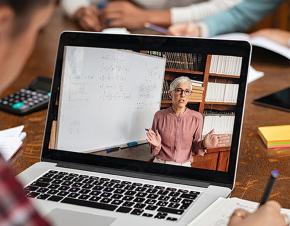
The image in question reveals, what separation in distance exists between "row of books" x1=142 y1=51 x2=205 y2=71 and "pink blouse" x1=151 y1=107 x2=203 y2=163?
0.07 metres

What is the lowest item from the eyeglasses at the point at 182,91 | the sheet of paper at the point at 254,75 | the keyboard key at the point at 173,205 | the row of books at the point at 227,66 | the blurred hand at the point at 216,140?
the keyboard key at the point at 173,205

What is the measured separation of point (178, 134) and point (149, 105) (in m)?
0.07

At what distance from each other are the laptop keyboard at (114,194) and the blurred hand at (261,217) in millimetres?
147

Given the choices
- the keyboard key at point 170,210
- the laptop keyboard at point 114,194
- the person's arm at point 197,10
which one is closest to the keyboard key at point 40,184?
the laptop keyboard at point 114,194

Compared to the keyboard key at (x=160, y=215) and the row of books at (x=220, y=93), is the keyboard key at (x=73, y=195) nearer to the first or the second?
the keyboard key at (x=160, y=215)

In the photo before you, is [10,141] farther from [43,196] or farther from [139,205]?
[139,205]

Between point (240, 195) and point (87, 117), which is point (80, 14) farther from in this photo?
point (240, 195)

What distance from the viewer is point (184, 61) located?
1.02m

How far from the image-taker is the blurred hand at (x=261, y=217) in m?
0.74

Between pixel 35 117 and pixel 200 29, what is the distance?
0.76m

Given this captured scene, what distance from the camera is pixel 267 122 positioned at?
1.31 metres

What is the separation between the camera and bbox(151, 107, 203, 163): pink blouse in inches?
39.2

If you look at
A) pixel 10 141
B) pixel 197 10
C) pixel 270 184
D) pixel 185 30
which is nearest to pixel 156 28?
pixel 185 30

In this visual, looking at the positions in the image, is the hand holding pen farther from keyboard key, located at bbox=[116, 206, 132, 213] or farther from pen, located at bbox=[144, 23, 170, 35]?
pen, located at bbox=[144, 23, 170, 35]
